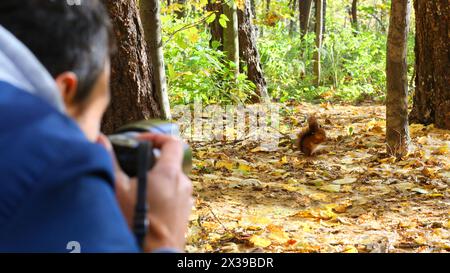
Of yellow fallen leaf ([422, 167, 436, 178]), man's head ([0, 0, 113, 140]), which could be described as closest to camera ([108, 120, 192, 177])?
man's head ([0, 0, 113, 140])

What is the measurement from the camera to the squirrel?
638 centimetres

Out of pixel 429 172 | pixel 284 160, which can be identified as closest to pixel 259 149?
pixel 284 160

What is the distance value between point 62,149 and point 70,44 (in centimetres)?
22

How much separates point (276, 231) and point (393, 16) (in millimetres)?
2986

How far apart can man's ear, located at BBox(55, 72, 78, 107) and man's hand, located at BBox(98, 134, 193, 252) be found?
0.14 m

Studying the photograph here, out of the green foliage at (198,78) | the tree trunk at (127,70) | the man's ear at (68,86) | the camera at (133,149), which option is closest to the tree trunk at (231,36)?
the green foliage at (198,78)

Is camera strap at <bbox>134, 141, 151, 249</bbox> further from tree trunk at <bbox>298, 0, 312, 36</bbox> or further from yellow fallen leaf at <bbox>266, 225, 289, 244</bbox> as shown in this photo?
tree trunk at <bbox>298, 0, 312, 36</bbox>

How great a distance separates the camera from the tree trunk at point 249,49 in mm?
10145

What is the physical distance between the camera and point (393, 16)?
234 inches

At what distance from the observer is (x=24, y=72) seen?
111 cm

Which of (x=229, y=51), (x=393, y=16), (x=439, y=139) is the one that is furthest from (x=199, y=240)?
(x=229, y=51)

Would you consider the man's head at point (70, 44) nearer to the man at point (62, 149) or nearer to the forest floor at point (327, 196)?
the man at point (62, 149)

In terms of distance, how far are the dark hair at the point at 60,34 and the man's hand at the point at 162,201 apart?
0.18 metres

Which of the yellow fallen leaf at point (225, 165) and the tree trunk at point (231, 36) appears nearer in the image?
the yellow fallen leaf at point (225, 165)
